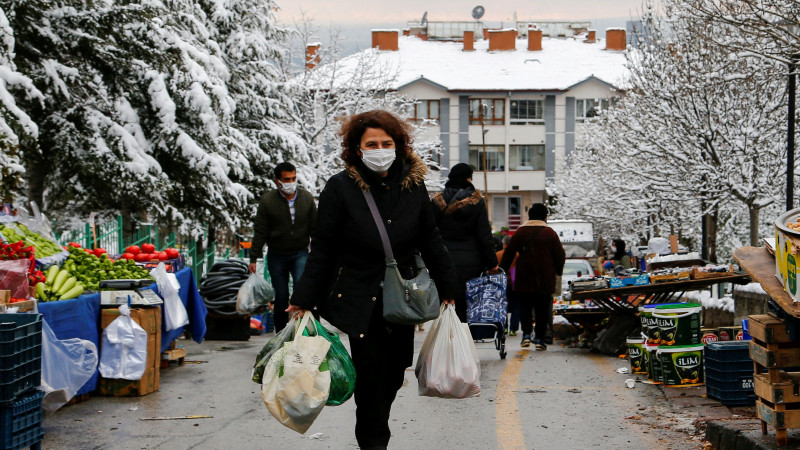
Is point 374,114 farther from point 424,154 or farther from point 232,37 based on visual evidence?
point 424,154

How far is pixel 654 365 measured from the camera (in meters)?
9.58

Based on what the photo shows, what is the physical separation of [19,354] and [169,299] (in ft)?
13.8

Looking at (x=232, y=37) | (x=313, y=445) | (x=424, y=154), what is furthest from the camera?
(x=424, y=154)

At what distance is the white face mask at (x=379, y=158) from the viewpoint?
18.6ft

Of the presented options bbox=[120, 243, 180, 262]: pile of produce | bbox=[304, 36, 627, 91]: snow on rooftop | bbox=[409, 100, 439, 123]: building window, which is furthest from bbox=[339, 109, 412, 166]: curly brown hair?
bbox=[409, 100, 439, 123]: building window

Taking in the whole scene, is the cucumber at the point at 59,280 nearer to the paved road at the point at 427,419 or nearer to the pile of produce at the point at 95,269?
the pile of produce at the point at 95,269

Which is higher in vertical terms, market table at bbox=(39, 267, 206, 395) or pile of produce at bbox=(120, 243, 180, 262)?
pile of produce at bbox=(120, 243, 180, 262)

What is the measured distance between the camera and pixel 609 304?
1209 centimetres

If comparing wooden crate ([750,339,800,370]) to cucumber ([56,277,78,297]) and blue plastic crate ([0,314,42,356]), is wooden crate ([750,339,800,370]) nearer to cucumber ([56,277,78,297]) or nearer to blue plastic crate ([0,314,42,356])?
blue plastic crate ([0,314,42,356])

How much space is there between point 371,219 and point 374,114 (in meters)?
0.65

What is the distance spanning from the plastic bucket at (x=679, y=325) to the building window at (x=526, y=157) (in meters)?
68.1

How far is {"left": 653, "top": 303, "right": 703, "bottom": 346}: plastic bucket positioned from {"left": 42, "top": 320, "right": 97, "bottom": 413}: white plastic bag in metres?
4.99

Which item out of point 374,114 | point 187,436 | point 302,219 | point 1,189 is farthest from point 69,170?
point 374,114

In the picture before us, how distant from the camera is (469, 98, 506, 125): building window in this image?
7506 cm
